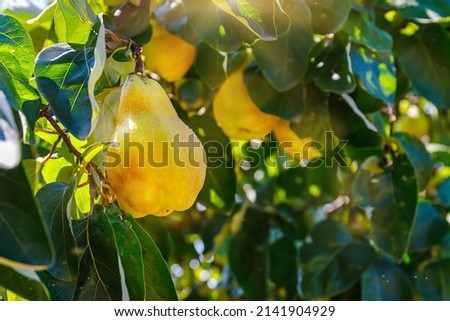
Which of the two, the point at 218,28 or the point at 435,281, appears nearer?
the point at 218,28

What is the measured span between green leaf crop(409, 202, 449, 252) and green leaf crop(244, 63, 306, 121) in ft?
1.46

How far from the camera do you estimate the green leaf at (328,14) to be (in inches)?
49.8

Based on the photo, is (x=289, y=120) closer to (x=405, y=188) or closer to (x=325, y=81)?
(x=325, y=81)

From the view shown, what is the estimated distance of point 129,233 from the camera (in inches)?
37.0

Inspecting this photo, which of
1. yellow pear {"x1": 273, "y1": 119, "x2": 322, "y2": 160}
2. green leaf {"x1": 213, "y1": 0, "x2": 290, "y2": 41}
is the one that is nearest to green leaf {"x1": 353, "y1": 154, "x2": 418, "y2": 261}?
yellow pear {"x1": 273, "y1": 119, "x2": 322, "y2": 160}

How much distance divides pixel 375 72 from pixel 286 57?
176mm

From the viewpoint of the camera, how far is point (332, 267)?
166 cm

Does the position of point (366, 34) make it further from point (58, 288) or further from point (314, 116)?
point (58, 288)

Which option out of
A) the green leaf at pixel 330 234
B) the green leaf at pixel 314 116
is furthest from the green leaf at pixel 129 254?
the green leaf at pixel 330 234

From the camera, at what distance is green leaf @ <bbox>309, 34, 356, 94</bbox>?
4.51ft

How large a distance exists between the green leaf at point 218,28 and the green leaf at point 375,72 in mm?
272

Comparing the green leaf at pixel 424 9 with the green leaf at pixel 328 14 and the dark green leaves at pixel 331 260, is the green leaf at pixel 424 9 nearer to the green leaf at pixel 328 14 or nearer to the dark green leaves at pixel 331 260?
the green leaf at pixel 328 14

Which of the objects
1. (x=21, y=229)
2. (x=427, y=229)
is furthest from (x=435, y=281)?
(x=21, y=229)
